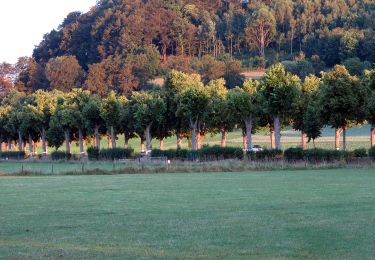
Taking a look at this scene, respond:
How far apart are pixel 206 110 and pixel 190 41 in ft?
332

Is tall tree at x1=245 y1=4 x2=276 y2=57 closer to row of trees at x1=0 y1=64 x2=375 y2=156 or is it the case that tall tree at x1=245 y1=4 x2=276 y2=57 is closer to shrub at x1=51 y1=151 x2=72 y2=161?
row of trees at x1=0 y1=64 x2=375 y2=156

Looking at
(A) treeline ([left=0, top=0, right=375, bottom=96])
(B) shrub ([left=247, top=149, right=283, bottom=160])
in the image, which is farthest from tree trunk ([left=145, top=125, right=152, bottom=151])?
(A) treeline ([left=0, top=0, right=375, bottom=96])

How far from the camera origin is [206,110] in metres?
72.2

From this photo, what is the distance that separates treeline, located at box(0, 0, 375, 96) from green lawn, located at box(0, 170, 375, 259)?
341ft

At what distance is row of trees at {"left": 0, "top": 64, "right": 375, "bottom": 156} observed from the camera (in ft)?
192

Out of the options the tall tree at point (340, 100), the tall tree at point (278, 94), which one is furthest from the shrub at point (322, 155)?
the tall tree at point (278, 94)

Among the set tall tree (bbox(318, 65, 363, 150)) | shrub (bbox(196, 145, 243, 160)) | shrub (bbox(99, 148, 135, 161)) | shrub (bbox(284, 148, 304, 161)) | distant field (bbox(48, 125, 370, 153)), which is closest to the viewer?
shrub (bbox(284, 148, 304, 161))

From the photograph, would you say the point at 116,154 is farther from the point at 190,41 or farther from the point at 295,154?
the point at 190,41

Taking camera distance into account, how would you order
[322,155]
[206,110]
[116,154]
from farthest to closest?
[116,154] < [206,110] < [322,155]

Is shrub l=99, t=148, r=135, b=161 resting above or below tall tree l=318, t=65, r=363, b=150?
below

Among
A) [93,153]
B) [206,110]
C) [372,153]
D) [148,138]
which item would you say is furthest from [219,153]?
[93,153]

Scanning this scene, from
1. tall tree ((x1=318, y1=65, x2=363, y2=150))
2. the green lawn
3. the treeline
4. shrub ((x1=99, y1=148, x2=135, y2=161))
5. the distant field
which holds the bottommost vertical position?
the green lawn

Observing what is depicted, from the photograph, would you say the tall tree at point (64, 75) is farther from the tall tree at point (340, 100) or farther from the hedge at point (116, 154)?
the tall tree at point (340, 100)

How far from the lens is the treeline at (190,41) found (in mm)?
138750
